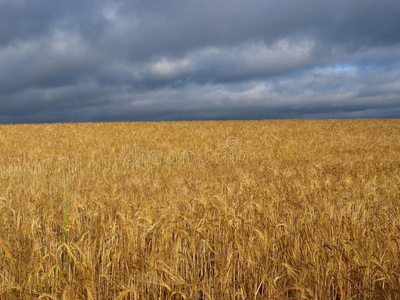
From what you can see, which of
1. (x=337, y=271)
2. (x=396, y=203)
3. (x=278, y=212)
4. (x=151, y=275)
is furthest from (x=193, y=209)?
(x=396, y=203)

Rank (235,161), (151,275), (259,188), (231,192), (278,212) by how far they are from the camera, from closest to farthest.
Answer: (151,275)
(278,212)
(231,192)
(259,188)
(235,161)

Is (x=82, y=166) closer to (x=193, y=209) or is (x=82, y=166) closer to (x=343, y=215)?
(x=193, y=209)

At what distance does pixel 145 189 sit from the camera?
19.0 ft

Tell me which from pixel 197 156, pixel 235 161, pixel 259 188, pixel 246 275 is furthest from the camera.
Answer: pixel 197 156

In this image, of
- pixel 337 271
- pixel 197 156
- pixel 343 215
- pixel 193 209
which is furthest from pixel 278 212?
pixel 197 156

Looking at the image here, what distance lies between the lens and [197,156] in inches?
446

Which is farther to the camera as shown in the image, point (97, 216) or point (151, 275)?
point (97, 216)

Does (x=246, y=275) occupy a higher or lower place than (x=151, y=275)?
lower

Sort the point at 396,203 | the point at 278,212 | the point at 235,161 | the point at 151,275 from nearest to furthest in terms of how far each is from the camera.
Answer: the point at 151,275, the point at 278,212, the point at 396,203, the point at 235,161

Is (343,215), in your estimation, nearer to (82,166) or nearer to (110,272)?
(110,272)

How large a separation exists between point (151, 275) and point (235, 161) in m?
8.35

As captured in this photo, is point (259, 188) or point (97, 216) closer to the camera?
point (97, 216)

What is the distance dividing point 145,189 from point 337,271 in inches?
159

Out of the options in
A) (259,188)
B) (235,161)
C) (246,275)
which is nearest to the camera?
(246,275)
